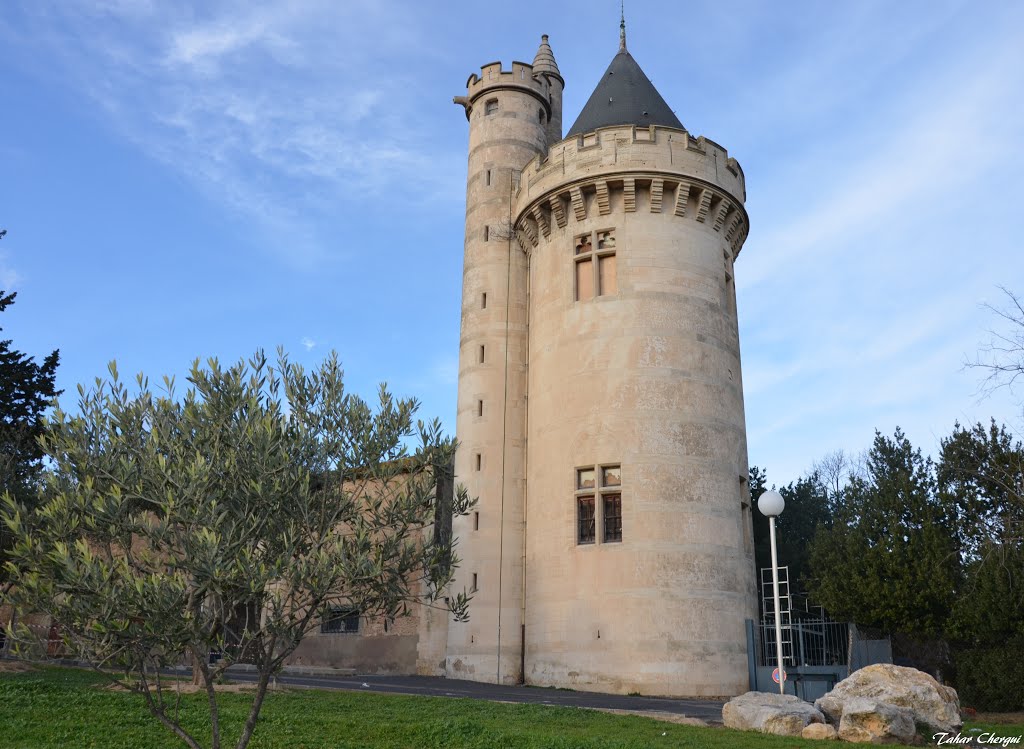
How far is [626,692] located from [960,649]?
29.3 feet

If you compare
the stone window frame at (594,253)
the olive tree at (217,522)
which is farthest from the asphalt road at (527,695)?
the stone window frame at (594,253)

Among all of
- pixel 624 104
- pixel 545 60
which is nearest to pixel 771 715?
pixel 624 104

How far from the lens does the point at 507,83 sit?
3191 centimetres

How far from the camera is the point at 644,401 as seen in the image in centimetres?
2473

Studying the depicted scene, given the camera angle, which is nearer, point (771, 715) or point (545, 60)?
point (771, 715)

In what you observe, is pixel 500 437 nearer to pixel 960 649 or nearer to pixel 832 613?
pixel 832 613

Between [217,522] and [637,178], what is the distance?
21.3m

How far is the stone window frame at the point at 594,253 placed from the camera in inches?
1049

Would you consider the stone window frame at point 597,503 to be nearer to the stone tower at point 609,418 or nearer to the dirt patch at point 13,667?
the stone tower at point 609,418

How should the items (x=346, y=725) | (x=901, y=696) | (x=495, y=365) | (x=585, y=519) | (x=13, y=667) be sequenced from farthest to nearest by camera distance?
(x=495, y=365)
(x=585, y=519)
(x=13, y=667)
(x=901, y=696)
(x=346, y=725)

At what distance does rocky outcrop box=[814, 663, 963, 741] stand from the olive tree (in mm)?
8400

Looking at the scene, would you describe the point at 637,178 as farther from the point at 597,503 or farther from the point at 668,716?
the point at 668,716

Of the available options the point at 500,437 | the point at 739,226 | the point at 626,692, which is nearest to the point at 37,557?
the point at 626,692

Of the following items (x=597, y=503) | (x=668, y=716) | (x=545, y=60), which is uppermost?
(x=545, y=60)
